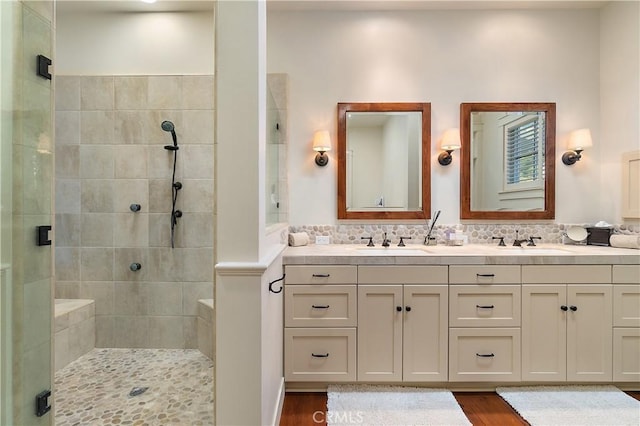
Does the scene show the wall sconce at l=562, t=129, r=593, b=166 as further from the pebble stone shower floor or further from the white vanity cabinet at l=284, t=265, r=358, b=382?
the pebble stone shower floor

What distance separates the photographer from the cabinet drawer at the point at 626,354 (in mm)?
1967

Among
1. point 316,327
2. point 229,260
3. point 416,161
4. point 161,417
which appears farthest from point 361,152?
point 161,417

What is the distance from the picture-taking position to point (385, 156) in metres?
2.55

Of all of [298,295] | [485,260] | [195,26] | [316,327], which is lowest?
[316,327]

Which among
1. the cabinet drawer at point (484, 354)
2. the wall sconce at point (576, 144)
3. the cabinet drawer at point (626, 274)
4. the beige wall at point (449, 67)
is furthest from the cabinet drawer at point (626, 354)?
the wall sconce at point (576, 144)

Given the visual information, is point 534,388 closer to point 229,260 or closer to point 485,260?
point 485,260

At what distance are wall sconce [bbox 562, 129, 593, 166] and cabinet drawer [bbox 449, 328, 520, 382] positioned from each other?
1.53 m

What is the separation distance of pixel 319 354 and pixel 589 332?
1.70 m

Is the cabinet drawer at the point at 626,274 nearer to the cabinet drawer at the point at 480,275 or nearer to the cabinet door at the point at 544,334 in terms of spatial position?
the cabinet door at the point at 544,334

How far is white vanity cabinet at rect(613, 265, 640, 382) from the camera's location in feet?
6.44

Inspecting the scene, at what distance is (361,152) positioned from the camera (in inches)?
101

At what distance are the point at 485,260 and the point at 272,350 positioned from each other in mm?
1395

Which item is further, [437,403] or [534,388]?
[534,388]

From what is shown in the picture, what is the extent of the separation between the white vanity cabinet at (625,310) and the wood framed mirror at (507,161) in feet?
2.32
